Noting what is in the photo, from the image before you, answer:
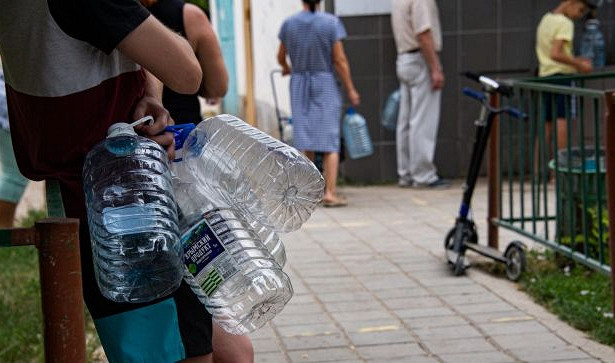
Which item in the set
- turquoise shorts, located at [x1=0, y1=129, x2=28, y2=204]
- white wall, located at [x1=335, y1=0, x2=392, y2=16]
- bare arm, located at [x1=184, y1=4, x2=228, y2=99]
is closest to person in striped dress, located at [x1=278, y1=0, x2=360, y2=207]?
white wall, located at [x1=335, y1=0, x2=392, y2=16]

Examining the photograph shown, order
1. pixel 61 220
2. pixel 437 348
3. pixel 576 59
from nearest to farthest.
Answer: pixel 61 220, pixel 437 348, pixel 576 59

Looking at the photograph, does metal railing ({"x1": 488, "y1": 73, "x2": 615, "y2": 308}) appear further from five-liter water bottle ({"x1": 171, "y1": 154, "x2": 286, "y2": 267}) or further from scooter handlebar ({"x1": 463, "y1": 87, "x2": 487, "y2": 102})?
five-liter water bottle ({"x1": 171, "y1": 154, "x2": 286, "y2": 267})

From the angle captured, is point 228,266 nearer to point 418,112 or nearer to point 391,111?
point 418,112

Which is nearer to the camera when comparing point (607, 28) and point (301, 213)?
point (301, 213)

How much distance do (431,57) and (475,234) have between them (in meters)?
3.70

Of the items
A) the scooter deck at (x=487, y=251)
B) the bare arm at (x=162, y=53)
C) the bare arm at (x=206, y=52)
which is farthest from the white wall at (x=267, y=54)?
the bare arm at (x=162, y=53)

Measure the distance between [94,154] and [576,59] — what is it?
8428mm

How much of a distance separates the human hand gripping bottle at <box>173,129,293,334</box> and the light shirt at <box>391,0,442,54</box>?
311 inches

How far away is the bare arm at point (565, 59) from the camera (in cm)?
1041

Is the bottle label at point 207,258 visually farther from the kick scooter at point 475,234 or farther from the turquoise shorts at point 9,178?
the kick scooter at point 475,234

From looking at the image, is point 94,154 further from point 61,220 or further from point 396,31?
point 396,31

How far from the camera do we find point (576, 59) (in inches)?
415

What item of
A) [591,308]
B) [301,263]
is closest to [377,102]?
[301,263]

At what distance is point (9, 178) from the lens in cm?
629
